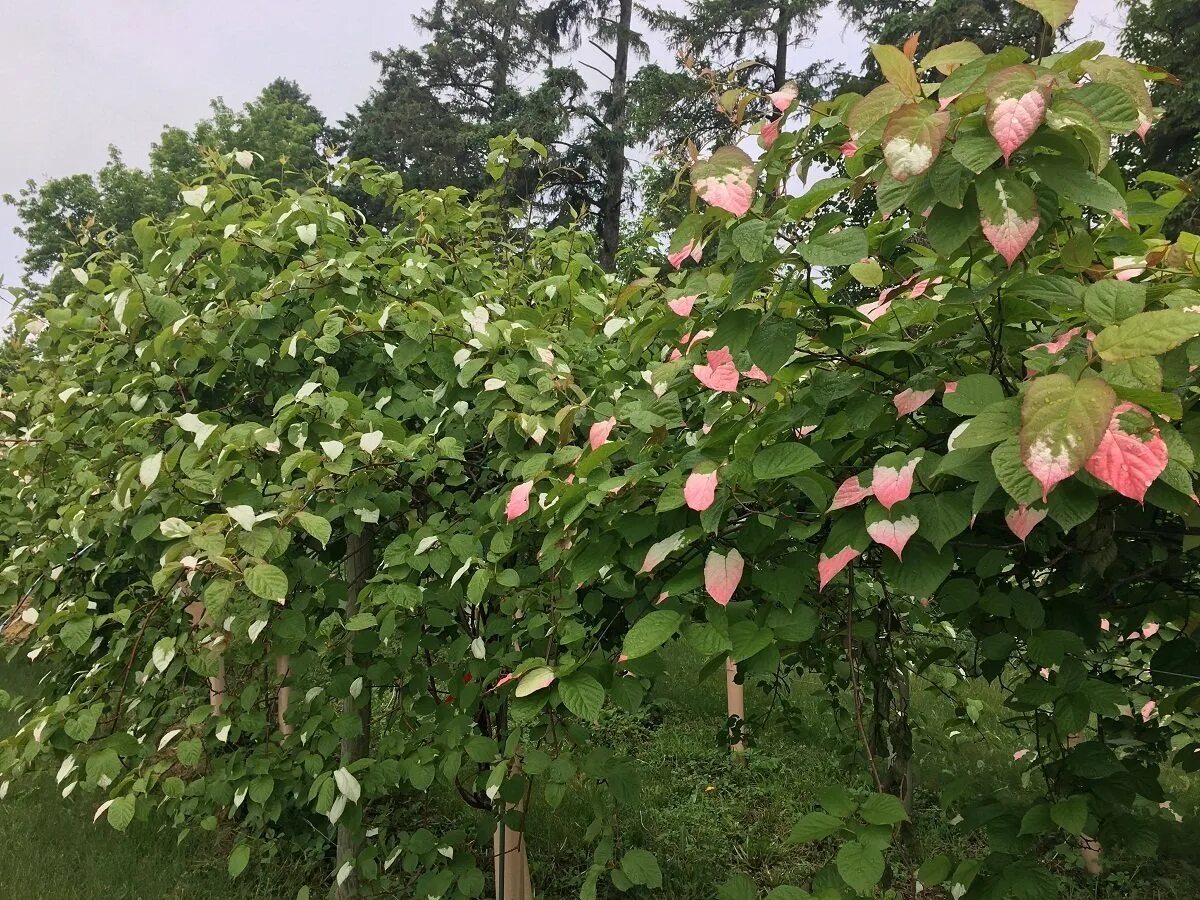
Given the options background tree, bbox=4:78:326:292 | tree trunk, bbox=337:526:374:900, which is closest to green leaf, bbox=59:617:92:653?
tree trunk, bbox=337:526:374:900

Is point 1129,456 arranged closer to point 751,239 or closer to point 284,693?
point 751,239

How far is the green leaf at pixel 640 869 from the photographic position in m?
1.39

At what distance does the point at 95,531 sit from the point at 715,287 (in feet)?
6.22

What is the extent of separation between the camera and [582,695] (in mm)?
1169

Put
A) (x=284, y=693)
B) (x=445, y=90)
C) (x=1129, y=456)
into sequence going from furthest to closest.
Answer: (x=445, y=90) → (x=284, y=693) → (x=1129, y=456)

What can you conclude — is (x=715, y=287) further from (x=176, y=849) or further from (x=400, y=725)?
(x=176, y=849)

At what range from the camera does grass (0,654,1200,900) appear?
3.03 m

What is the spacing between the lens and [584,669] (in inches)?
49.9

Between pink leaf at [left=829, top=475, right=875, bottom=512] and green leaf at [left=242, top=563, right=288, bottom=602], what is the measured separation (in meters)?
0.91

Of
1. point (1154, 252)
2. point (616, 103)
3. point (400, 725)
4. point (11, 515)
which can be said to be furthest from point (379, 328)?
point (616, 103)

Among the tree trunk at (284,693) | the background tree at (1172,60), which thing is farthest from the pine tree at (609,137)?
the tree trunk at (284,693)

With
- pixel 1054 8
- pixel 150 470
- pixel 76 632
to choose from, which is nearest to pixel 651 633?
pixel 1054 8

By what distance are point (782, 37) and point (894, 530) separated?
59.5 ft

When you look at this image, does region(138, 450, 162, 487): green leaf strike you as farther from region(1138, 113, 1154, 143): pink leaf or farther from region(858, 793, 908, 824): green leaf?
→ region(1138, 113, 1154, 143): pink leaf
